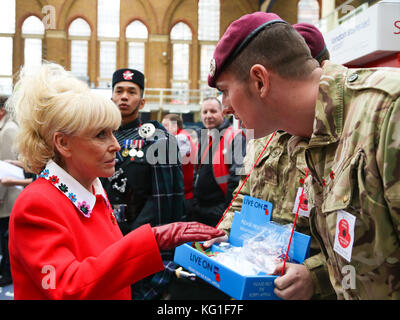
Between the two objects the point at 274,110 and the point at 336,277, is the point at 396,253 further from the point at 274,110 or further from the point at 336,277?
the point at 274,110

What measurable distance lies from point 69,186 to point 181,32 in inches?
71.2

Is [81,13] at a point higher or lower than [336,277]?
higher

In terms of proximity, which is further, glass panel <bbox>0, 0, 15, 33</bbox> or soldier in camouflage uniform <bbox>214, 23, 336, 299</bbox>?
glass panel <bbox>0, 0, 15, 33</bbox>

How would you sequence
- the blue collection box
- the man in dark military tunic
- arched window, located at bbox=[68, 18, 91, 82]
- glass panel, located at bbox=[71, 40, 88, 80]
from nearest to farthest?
the blue collection box, the man in dark military tunic, arched window, located at bbox=[68, 18, 91, 82], glass panel, located at bbox=[71, 40, 88, 80]

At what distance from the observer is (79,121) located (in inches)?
50.2

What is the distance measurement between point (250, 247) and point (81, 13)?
2.17 m

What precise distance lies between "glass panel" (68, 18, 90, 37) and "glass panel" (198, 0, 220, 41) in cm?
85

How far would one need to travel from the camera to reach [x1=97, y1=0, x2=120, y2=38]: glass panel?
2.52 m

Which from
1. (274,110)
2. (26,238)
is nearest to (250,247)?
(274,110)

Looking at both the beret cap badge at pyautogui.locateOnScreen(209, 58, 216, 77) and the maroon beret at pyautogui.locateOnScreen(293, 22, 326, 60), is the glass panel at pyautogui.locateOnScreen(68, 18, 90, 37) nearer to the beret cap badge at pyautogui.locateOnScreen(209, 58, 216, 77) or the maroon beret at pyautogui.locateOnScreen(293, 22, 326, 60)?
the maroon beret at pyautogui.locateOnScreen(293, 22, 326, 60)

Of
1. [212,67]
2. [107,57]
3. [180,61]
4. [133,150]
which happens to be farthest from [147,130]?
[212,67]

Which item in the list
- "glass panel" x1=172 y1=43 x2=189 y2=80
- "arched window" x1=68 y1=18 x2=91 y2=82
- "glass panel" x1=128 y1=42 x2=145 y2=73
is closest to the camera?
"arched window" x1=68 y1=18 x2=91 y2=82

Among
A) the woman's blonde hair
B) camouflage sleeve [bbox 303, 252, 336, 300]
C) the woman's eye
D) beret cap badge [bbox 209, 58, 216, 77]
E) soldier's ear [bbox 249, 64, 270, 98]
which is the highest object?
beret cap badge [bbox 209, 58, 216, 77]

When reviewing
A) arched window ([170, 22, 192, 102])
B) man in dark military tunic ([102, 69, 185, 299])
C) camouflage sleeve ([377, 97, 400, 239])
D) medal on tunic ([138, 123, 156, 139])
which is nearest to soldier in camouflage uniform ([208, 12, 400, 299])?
camouflage sleeve ([377, 97, 400, 239])
